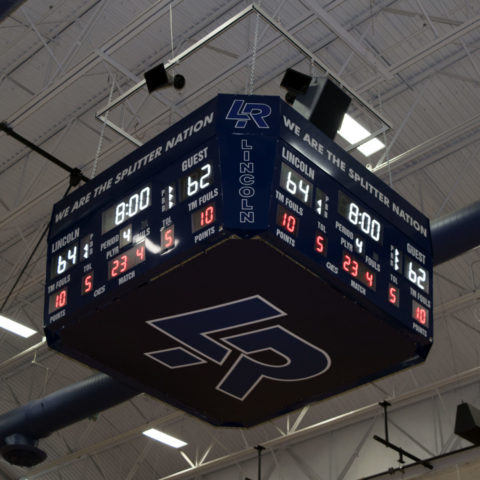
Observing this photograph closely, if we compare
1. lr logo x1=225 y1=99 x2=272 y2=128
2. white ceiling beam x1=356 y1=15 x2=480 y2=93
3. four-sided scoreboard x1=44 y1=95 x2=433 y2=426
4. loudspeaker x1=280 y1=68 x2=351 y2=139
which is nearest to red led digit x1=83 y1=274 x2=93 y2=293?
four-sided scoreboard x1=44 y1=95 x2=433 y2=426

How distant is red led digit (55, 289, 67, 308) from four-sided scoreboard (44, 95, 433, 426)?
22 mm

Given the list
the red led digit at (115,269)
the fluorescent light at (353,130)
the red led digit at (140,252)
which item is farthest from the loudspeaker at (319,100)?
the red led digit at (115,269)

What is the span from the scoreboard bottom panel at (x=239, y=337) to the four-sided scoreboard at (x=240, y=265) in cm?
2

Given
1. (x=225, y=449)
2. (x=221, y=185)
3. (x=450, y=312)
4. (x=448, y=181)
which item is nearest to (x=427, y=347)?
(x=221, y=185)

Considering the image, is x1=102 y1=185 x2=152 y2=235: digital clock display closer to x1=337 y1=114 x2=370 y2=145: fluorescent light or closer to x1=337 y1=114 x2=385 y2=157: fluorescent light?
x1=337 y1=114 x2=385 y2=157: fluorescent light

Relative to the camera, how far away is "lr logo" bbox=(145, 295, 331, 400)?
9484 mm

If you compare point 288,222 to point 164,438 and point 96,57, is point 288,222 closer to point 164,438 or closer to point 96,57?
point 96,57

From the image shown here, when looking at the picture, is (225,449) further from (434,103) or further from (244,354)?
(244,354)

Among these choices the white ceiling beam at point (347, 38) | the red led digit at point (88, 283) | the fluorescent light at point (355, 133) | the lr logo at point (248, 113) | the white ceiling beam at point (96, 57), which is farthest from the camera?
the white ceiling beam at point (96, 57)

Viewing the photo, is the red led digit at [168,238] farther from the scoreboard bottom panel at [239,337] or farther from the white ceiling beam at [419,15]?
the white ceiling beam at [419,15]

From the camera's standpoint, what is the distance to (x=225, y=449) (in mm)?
25688

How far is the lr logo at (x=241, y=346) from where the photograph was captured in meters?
9.48

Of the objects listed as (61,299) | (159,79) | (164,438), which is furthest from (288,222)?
(164,438)

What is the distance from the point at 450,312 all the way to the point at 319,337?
37.9 feet
